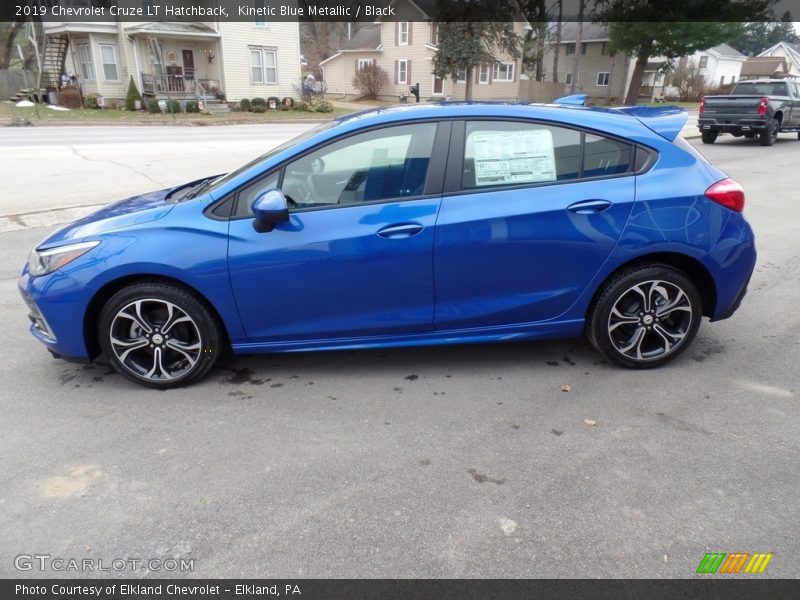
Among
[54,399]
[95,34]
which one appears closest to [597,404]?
[54,399]

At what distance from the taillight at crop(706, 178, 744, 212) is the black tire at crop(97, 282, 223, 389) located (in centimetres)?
319

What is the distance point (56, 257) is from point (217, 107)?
30552 millimetres

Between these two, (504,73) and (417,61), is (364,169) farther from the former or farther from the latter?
(504,73)

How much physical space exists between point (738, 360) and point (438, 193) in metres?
2.44

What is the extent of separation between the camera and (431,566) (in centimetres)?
239

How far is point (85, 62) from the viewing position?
3127 cm

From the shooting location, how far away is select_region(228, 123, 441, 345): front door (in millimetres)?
3510

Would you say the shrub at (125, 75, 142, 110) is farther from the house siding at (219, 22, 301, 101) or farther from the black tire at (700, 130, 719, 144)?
the black tire at (700, 130, 719, 144)

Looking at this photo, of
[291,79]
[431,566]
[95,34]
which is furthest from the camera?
[291,79]

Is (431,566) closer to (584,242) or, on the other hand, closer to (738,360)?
(584,242)

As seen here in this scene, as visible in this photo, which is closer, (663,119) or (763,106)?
(663,119)

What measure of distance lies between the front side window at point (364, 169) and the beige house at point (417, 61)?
133 ft

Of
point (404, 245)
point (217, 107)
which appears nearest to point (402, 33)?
point (217, 107)
